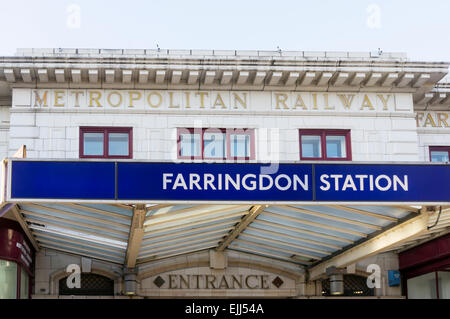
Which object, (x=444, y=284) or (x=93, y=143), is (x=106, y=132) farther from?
(x=444, y=284)

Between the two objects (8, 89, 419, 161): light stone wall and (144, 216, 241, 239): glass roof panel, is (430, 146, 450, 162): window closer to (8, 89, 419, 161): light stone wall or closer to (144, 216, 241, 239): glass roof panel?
(8, 89, 419, 161): light stone wall

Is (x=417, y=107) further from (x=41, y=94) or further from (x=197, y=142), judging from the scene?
(x=41, y=94)

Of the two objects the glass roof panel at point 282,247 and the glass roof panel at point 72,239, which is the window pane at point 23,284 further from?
the glass roof panel at point 282,247

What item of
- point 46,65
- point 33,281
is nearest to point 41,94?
point 46,65

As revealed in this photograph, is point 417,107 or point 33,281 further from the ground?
point 417,107

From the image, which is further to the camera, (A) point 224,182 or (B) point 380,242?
(B) point 380,242

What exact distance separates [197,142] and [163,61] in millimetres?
2283

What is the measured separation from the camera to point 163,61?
19.3 meters

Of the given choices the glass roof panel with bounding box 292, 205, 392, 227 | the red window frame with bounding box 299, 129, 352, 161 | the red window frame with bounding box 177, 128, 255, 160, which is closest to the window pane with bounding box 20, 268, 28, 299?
the red window frame with bounding box 177, 128, 255, 160

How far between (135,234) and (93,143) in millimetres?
5814

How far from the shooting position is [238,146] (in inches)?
781

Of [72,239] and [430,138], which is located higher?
[430,138]

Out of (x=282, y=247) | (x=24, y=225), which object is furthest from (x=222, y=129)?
(x=24, y=225)

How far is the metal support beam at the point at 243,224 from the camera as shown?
541 inches
